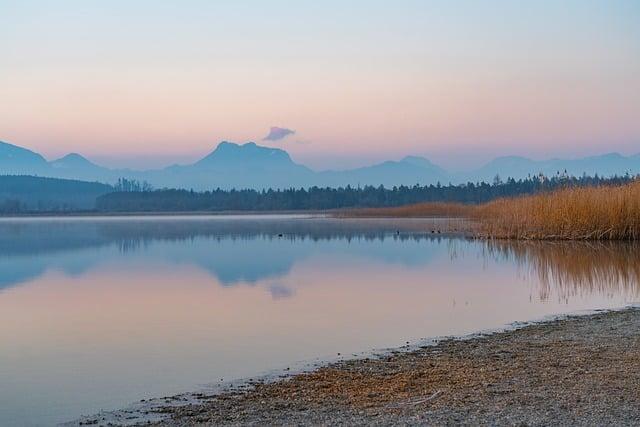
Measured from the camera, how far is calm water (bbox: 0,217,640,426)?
8153mm

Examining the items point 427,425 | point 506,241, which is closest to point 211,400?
point 427,425

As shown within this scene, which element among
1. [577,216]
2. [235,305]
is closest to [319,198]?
[577,216]

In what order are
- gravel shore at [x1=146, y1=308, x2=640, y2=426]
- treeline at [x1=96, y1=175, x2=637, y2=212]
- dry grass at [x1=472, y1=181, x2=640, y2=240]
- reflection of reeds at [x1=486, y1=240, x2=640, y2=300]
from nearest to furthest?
gravel shore at [x1=146, y1=308, x2=640, y2=426] → reflection of reeds at [x1=486, y1=240, x2=640, y2=300] → dry grass at [x1=472, y1=181, x2=640, y2=240] → treeline at [x1=96, y1=175, x2=637, y2=212]

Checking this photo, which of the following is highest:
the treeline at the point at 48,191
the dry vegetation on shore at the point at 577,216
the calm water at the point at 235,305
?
the treeline at the point at 48,191

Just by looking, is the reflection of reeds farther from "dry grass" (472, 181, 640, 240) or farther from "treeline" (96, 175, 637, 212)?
"treeline" (96, 175, 637, 212)

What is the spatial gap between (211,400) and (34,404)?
155 cm

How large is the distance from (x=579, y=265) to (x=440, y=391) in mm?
12900

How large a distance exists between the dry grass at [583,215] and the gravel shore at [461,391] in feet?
55.3

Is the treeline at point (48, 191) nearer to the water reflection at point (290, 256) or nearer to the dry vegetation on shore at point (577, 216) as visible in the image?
the water reflection at point (290, 256)

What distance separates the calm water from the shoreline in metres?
0.72

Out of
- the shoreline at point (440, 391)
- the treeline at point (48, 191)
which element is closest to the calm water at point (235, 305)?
the shoreline at point (440, 391)

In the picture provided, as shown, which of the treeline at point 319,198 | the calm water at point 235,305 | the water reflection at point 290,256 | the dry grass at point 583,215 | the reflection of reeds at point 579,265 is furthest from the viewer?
the treeline at point 319,198

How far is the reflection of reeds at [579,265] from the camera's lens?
1458 centimetres

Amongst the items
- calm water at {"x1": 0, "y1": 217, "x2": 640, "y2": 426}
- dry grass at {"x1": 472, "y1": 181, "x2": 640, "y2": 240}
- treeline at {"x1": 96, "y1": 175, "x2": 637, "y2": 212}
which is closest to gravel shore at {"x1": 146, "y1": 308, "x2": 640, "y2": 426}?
calm water at {"x1": 0, "y1": 217, "x2": 640, "y2": 426}
